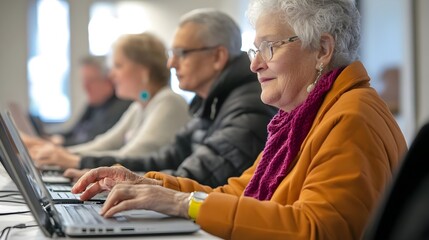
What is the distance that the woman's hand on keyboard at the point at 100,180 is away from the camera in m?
1.65

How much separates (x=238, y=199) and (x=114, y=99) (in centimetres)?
473

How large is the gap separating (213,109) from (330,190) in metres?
1.40

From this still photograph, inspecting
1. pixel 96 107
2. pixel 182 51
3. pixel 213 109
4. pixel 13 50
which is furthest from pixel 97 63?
pixel 213 109

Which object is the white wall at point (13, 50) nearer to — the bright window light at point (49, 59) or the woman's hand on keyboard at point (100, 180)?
the bright window light at point (49, 59)

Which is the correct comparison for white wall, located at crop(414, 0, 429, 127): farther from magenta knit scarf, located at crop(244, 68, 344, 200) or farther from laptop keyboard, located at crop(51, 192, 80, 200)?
laptop keyboard, located at crop(51, 192, 80, 200)

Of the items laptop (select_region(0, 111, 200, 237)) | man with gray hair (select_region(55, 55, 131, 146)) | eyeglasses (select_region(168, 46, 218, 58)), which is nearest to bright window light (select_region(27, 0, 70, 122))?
man with gray hair (select_region(55, 55, 131, 146))

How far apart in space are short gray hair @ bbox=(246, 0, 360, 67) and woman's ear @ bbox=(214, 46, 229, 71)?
112cm

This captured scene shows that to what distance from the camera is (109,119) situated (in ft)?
18.0

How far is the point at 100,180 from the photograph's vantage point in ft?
5.49

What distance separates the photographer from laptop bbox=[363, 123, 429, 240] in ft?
2.64

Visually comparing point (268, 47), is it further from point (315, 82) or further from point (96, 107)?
point (96, 107)

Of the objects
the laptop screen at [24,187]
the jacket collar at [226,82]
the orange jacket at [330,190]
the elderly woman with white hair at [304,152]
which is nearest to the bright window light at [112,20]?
the jacket collar at [226,82]

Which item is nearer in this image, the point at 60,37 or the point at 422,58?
the point at 422,58

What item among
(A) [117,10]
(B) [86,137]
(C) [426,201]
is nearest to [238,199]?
(C) [426,201]
